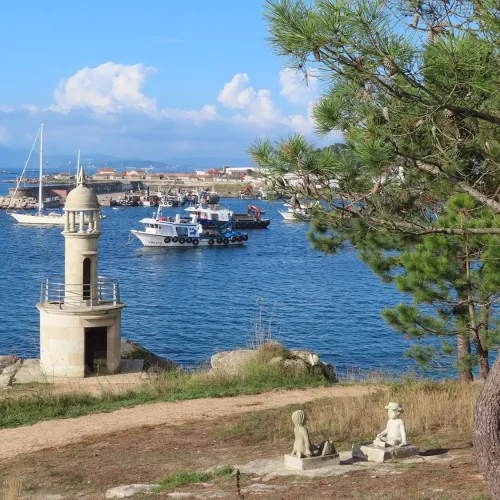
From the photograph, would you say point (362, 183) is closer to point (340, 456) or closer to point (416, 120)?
point (416, 120)

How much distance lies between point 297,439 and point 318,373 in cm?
739

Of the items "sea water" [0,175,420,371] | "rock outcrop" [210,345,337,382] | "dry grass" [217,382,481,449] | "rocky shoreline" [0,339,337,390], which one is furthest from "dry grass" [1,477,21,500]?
"sea water" [0,175,420,371]

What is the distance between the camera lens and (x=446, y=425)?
11.6 meters

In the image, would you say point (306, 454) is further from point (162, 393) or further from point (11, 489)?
point (162, 393)

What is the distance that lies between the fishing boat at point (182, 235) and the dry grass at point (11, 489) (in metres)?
66.6

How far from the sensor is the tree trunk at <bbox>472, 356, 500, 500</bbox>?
282 inches

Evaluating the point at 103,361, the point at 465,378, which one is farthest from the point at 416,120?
the point at 103,361

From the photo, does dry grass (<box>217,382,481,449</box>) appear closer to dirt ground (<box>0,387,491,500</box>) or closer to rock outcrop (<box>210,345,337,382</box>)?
dirt ground (<box>0,387,491,500</box>)

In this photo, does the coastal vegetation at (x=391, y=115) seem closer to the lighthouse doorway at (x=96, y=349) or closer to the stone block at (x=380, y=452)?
the stone block at (x=380, y=452)

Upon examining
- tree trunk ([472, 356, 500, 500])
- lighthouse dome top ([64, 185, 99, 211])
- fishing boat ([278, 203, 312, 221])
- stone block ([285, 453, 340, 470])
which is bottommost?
stone block ([285, 453, 340, 470])

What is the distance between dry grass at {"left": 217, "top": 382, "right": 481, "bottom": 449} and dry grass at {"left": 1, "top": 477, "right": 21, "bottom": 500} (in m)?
3.12

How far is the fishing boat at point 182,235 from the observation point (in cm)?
7644

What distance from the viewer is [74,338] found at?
63.8 ft

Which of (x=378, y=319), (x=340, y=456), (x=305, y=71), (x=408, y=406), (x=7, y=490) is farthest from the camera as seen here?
(x=378, y=319)
